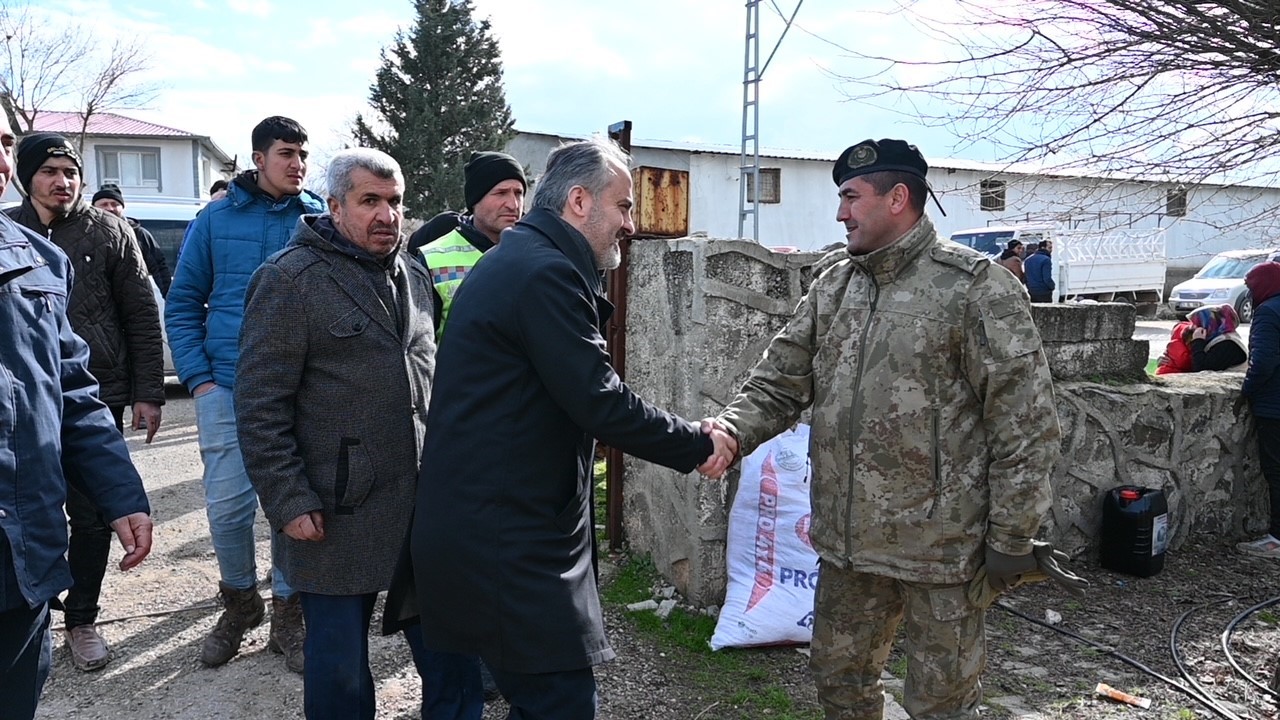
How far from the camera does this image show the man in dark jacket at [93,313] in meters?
3.70

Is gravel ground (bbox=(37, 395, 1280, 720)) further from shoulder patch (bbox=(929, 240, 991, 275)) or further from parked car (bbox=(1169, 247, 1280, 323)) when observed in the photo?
parked car (bbox=(1169, 247, 1280, 323))

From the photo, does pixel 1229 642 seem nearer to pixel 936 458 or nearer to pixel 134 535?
pixel 936 458

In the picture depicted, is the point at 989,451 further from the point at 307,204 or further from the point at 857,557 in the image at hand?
the point at 307,204

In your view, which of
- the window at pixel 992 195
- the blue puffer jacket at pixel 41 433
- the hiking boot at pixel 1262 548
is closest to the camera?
A: the blue puffer jacket at pixel 41 433

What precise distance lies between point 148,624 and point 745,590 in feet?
8.65

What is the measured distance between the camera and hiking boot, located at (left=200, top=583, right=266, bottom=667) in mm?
3717

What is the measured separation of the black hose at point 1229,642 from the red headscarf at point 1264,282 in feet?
6.35

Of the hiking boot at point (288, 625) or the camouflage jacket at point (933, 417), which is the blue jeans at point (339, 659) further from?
the camouflage jacket at point (933, 417)

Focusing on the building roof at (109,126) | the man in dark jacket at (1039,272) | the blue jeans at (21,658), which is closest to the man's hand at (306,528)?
the blue jeans at (21,658)

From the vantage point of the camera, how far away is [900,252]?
2.76 m

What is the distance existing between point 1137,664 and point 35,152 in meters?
5.03

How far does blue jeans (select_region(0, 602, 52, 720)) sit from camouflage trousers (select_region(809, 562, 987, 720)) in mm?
2108

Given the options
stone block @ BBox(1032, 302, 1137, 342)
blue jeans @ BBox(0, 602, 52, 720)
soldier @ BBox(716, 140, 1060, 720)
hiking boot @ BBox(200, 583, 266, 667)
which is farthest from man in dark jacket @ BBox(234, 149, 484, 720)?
stone block @ BBox(1032, 302, 1137, 342)

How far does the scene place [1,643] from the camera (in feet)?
6.64
